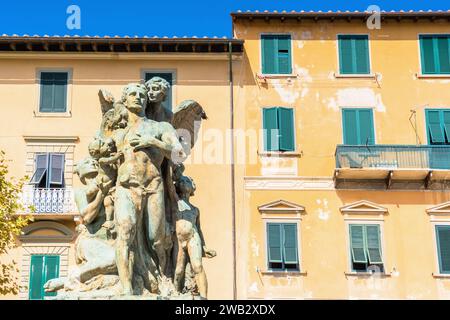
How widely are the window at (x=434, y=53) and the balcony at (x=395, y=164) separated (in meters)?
3.56

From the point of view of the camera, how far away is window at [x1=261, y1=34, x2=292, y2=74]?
31469mm

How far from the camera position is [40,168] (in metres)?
29.8

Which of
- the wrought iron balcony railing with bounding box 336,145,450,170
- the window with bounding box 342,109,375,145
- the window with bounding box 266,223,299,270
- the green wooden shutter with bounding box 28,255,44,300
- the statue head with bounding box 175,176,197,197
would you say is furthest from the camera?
the window with bounding box 342,109,375,145

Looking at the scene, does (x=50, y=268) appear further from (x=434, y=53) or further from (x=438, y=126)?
(x=434, y=53)

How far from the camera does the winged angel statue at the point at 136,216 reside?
921 centimetres

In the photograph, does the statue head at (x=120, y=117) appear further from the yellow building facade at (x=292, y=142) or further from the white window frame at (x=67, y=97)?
the white window frame at (x=67, y=97)

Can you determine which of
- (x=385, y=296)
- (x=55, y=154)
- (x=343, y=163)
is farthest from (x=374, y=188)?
(x=55, y=154)

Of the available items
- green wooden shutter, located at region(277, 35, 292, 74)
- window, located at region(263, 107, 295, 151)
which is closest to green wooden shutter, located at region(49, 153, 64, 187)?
window, located at region(263, 107, 295, 151)

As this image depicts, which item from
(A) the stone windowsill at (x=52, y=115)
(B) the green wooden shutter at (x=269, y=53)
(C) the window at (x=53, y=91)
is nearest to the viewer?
(A) the stone windowsill at (x=52, y=115)

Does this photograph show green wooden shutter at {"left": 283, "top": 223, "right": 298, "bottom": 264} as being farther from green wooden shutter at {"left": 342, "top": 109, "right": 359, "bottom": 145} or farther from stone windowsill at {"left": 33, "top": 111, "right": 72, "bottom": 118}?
stone windowsill at {"left": 33, "top": 111, "right": 72, "bottom": 118}

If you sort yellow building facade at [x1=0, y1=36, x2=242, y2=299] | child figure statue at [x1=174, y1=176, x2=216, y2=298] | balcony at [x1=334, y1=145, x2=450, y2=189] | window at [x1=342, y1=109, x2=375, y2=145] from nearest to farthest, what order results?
child figure statue at [x1=174, y1=176, x2=216, y2=298] < yellow building facade at [x1=0, y1=36, x2=242, y2=299] < balcony at [x1=334, y1=145, x2=450, y2=189] < window at [x1=342, y1=109, x2=375, y2=145]

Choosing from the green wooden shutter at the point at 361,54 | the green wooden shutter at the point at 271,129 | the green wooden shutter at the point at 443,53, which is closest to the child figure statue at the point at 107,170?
the green wooden shutter at the point at 271,129

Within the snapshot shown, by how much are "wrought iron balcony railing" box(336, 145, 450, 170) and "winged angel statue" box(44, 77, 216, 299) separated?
65.7ft

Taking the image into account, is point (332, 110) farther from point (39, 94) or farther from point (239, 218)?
point (39, 94)
